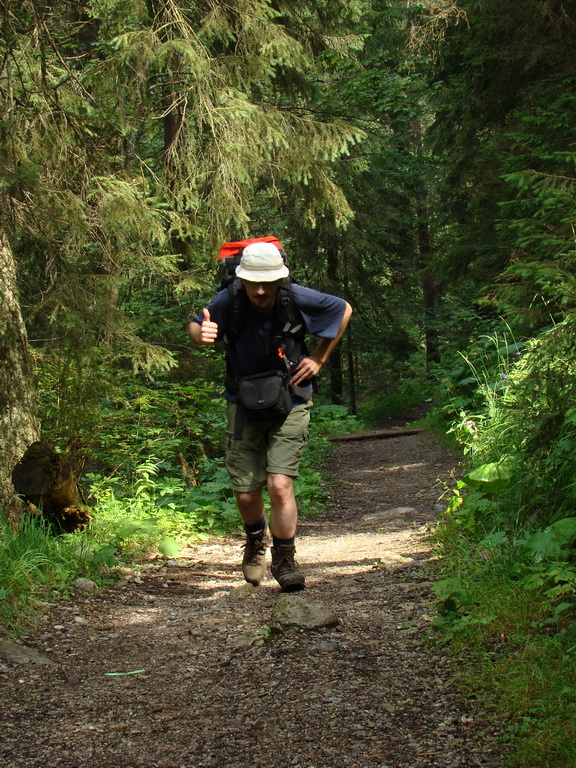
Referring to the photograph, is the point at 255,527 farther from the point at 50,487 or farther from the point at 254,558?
the point at 50,487

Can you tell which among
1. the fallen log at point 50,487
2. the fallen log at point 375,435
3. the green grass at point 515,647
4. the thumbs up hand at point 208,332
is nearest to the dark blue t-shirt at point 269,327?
the thumbs up hand at point 208,332

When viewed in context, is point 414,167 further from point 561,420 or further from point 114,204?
point 561,420

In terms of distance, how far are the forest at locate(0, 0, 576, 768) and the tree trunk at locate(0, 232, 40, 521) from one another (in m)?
0.02

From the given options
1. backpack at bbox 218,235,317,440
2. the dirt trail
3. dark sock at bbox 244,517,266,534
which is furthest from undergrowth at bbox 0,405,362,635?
backpack at bbox 218,235,317,440

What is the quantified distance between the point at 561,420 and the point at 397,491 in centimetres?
506

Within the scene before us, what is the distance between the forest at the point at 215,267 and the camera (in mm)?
3676

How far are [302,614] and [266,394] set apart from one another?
124 cm

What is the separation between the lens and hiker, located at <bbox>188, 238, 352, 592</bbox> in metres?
4.09

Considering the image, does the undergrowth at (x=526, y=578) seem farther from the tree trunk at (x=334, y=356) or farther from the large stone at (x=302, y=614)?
the tree trunk at (x=334, y=356)

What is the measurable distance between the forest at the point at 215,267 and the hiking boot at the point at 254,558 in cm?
117

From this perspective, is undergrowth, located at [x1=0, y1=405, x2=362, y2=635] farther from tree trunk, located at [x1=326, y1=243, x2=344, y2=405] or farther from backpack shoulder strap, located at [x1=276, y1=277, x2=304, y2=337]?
tree trunk, located at [x1=326, y1=243, x2=344, y2=405]

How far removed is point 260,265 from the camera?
13.1ft

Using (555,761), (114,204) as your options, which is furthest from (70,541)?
(555,761)

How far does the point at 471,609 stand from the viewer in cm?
355
